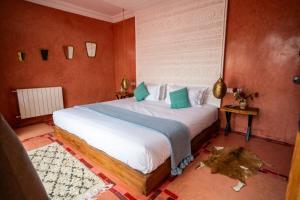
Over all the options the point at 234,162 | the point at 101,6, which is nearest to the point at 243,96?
the point at 234,162

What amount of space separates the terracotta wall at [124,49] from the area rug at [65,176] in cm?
301

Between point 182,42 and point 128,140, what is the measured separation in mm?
2711

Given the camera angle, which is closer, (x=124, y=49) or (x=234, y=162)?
(x=234, y=162)

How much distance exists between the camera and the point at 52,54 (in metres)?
3.94

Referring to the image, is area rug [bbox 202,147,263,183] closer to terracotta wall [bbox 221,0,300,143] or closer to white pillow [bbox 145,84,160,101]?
terracotta wall [bbox 221,0,300,143]

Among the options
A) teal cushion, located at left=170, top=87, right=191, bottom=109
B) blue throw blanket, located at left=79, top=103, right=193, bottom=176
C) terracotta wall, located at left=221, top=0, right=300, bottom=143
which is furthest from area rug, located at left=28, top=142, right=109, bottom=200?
terracotta wall, located at left=221, top=0, right=300, bottom=143

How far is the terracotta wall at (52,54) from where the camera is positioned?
3.34 metres

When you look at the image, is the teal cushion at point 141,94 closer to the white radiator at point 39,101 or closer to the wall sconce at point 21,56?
the white radiator at point 39,101

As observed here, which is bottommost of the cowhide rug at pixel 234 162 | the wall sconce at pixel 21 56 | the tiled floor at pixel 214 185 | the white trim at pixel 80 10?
the tiled floor at pixel 214 185

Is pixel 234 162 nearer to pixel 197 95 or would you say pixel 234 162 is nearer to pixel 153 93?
pixel 197 95

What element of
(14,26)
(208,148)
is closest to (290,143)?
(208,148)

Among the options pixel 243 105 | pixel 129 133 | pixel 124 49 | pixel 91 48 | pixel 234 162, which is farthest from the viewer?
pixel 124 49

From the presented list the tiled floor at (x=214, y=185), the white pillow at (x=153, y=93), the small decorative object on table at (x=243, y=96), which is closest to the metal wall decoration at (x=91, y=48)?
the white pillow at (x=153, y=93)

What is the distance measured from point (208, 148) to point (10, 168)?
8.90 ft
